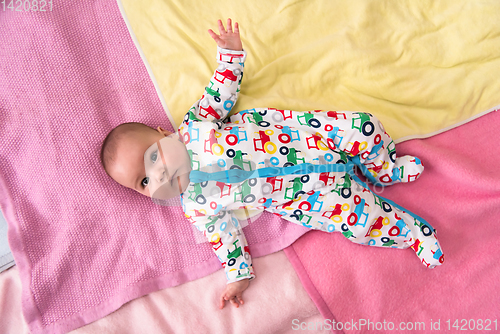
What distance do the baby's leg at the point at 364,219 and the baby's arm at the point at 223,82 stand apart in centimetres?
38

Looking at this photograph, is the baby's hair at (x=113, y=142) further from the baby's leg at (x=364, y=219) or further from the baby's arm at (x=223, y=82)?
the baby's leg at (x=364, y=219)

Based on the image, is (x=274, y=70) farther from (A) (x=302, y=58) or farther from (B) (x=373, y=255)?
(B) (x=373, y=255)

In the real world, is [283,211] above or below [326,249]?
above

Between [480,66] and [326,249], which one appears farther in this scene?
[480,66]

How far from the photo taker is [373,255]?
107cm

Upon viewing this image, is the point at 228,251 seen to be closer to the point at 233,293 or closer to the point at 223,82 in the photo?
the point at 233,293

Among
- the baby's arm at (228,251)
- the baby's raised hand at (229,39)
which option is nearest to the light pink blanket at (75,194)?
the baby's arm at (228,251)

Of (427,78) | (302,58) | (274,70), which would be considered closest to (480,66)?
(427,78)

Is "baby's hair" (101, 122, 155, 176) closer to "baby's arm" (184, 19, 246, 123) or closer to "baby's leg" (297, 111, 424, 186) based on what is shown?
"baby's arm" (184, 19, 246, 123)

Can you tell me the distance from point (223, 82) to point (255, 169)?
0.30m

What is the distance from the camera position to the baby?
961 millimetres

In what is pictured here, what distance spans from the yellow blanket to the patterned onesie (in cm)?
13

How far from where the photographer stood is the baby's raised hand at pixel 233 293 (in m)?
0.99

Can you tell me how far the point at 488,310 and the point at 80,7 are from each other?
168 centimetres
